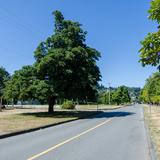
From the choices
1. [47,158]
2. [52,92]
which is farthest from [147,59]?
[52,92]

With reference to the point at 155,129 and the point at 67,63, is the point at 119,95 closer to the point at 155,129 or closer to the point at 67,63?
the point at 67,63

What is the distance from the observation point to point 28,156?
12.0 metres

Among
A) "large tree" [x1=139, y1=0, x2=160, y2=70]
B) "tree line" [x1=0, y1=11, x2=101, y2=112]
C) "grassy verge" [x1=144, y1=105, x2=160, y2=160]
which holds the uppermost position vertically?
"tree line" [x1=0, y1=11, x2=101, y2=112]

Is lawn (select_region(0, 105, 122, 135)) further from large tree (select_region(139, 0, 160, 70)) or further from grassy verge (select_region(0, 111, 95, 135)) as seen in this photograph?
large tree (select_region(139, 0, 160, 70))

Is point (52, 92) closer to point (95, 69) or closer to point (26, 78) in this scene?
point (26, 78)

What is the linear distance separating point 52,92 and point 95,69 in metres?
8.74

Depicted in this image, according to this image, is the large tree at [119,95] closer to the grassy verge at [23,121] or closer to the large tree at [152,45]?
the grassy verge at [23,121]

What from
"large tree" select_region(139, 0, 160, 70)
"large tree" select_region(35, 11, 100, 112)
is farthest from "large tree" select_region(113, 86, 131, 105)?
"large tree" select_region(139, 0, 160, 70)

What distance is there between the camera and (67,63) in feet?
145

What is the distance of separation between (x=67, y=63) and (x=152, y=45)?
3608 centimetres

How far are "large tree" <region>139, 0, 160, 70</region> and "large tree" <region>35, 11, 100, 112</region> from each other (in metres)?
33.4

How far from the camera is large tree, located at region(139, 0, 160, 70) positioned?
26.5 feet

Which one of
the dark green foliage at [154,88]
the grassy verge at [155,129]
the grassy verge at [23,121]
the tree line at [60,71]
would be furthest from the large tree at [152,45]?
the dark green foliage at [154,88]

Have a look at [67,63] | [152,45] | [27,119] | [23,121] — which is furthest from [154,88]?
[152,45]
